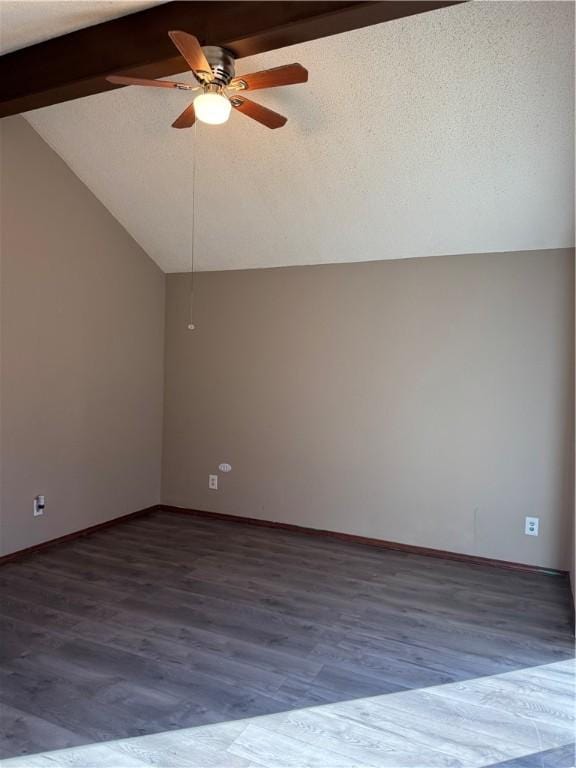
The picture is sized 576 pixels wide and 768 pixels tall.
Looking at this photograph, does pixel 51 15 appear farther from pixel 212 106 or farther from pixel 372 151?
pixel 372 151

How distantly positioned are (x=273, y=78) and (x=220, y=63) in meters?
0.26

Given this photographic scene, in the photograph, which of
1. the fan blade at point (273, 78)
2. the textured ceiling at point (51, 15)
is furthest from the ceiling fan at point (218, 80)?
the textured ceiling at point (51, 15)

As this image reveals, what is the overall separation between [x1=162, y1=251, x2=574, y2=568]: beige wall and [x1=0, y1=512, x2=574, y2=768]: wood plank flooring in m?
0.45

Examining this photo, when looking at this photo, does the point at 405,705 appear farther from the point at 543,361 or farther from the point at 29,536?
the point at 29,536

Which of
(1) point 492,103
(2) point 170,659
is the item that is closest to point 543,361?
(1) point 492,103

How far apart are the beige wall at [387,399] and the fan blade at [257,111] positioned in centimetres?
169

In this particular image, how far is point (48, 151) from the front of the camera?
371 centimetres

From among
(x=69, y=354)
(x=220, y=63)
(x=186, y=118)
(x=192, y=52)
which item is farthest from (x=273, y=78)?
(x=69, y=354)

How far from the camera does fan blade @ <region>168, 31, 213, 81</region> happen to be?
75.2 inches

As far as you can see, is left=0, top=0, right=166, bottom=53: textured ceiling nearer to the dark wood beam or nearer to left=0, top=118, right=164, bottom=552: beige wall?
the dark wood beam

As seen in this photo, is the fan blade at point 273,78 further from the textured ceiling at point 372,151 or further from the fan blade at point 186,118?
the textured ceiling at point 372,151

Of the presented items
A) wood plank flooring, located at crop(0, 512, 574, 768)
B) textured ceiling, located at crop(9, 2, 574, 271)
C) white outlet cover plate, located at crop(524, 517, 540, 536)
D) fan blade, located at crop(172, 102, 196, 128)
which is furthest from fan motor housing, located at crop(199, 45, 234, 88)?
white outlet cover plate, located at crop(524, 517, 540, 536)

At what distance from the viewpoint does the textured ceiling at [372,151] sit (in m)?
2.48

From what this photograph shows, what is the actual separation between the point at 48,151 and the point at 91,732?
3.53 m
